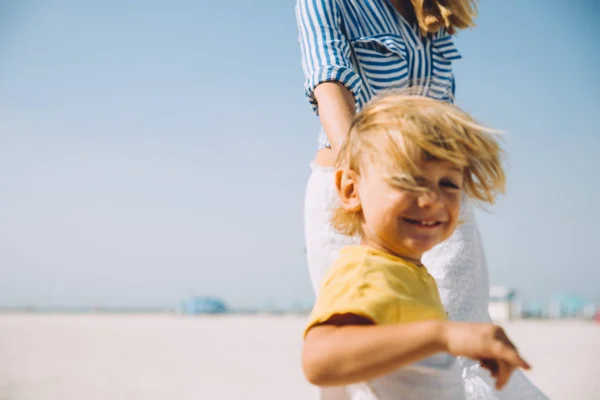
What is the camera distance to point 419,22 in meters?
2.50

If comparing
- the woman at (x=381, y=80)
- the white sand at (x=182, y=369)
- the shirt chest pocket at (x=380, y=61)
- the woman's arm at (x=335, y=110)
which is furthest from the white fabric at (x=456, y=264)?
the white sand at (x=182, y=369)

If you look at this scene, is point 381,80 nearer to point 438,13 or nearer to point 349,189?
point 438,13

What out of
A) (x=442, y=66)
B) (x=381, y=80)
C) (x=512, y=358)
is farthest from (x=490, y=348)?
(x=442, y=66)

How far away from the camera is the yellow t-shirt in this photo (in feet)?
4.58

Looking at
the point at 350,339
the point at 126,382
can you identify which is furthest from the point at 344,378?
the point at 126,382

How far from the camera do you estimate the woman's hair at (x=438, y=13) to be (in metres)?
2.49

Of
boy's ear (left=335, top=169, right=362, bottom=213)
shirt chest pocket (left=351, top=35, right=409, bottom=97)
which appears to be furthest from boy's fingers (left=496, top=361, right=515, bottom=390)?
shirt chest pocket (left=351, top=35, right=409, bottom=97)

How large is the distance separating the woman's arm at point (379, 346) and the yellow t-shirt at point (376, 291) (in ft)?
0.09

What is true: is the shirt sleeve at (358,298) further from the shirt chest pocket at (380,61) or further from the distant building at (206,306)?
the distant building at (206,306)

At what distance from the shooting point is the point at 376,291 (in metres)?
1.43

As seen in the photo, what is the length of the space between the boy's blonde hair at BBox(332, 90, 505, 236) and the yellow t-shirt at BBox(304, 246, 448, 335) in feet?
0.54

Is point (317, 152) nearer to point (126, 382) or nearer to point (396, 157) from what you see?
point (396, 157)

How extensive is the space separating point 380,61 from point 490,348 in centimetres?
141

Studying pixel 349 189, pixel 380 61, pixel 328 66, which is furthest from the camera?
pixel 380 61
